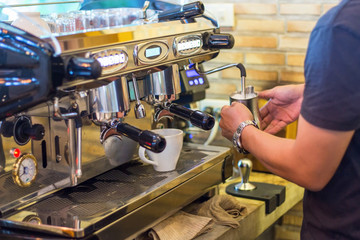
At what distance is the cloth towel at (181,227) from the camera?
1.19 meters

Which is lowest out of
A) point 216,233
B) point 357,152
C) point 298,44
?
point 216,233

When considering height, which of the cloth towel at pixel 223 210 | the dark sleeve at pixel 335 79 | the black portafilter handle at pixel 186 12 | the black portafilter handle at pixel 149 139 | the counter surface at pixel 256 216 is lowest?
the counter surface at pixel 256 216

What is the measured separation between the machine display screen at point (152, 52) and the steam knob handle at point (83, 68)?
176mm

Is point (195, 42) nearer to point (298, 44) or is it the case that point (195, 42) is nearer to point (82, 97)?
point (82, 97)

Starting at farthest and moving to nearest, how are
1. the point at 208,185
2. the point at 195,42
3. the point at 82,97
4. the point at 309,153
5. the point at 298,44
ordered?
the point at 298,44, the point at 208,185, the point at 195,42, the point at 82,97, the point at 309,153

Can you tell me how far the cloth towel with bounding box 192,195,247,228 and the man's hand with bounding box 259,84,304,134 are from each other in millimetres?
200

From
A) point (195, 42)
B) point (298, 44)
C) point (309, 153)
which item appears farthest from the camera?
point (298, 44)

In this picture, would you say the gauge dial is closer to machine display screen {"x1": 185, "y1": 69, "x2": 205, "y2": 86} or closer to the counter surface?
the counter surface

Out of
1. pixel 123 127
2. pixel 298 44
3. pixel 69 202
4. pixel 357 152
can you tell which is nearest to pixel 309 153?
pixel 357 152

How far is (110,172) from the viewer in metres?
1.27

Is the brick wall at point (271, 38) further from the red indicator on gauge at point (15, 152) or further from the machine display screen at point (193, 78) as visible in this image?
the red indicator on gauge at point (15, 152)

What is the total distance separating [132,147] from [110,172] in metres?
0.08

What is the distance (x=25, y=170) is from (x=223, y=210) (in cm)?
49

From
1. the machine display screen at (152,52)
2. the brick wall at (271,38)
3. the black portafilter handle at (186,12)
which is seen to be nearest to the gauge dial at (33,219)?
the machine display screen at (152,52)
